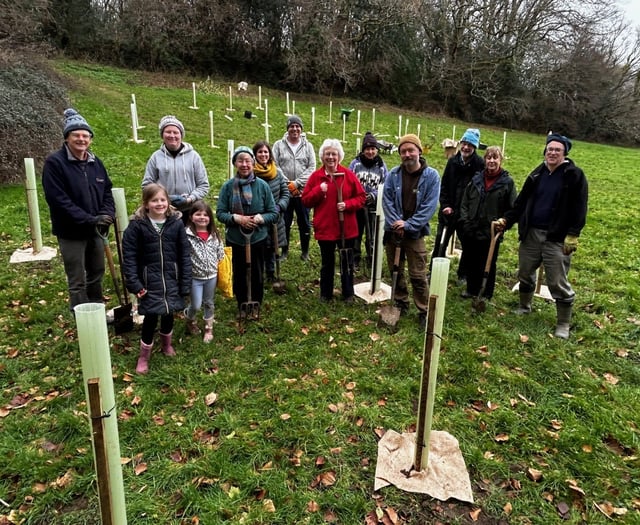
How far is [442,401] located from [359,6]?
100ft

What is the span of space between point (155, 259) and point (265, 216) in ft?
4.56

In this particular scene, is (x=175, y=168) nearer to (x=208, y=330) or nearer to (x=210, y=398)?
(x=208, y=330)

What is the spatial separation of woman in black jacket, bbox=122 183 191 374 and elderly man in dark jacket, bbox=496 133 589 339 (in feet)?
12.4

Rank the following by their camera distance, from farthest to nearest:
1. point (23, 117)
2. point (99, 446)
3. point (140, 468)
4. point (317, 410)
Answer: point (23, 117) < point (317, 410) < point (140, 468) < point (99, 446)

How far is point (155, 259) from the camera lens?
394 cm

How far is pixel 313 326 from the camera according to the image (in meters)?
5.13

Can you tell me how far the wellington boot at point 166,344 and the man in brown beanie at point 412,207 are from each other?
2.69 m

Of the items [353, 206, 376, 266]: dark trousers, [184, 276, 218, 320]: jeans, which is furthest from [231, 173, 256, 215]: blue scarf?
[353, 206, 376, 266]: dark trousers

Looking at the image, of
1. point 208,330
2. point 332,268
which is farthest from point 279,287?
point 208,330

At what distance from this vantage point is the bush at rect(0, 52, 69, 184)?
30.4 ft

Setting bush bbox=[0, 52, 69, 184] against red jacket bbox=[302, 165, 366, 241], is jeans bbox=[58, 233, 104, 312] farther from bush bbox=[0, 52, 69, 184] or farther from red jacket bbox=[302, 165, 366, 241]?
bush bbox=[0, 52, 69, 184]

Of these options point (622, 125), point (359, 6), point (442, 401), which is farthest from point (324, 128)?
point (622, 125)

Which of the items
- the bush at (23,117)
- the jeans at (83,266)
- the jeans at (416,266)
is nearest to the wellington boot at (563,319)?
the jeans at (416,266)

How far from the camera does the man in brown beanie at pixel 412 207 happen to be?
15.8ft
